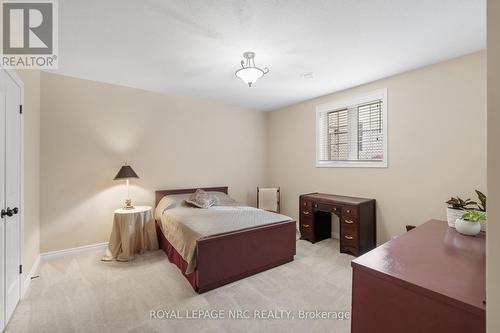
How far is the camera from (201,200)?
376cm

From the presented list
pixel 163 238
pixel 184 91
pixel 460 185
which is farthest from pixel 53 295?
pixel 460 185

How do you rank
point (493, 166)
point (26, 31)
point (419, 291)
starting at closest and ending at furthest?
1. point (493, 166)
2. point (419, 291)
3. point (26, 31)

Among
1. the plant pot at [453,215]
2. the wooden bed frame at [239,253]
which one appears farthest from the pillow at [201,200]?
the plant pot at [453,215]

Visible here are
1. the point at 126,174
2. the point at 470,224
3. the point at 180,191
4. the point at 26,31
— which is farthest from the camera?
the point at 180,191

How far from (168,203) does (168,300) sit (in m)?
1.69

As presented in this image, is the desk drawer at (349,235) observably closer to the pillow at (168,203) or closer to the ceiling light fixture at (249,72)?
the ceiling light fixture at (249,72)

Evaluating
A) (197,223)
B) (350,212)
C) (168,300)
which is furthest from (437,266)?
(197,223)

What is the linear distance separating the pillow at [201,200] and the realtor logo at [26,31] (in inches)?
102

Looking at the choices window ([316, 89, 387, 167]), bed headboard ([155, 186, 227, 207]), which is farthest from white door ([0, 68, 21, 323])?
window ([316, 89, 387, 167])

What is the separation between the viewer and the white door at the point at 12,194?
1879 mm

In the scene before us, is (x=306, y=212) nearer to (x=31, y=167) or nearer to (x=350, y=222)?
(x=350, y=222)

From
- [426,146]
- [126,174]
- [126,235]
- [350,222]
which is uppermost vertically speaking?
[426,146]

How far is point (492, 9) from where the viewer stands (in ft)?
2.10

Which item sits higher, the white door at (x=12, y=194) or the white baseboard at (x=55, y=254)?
the white door at (x=12, y=194)
